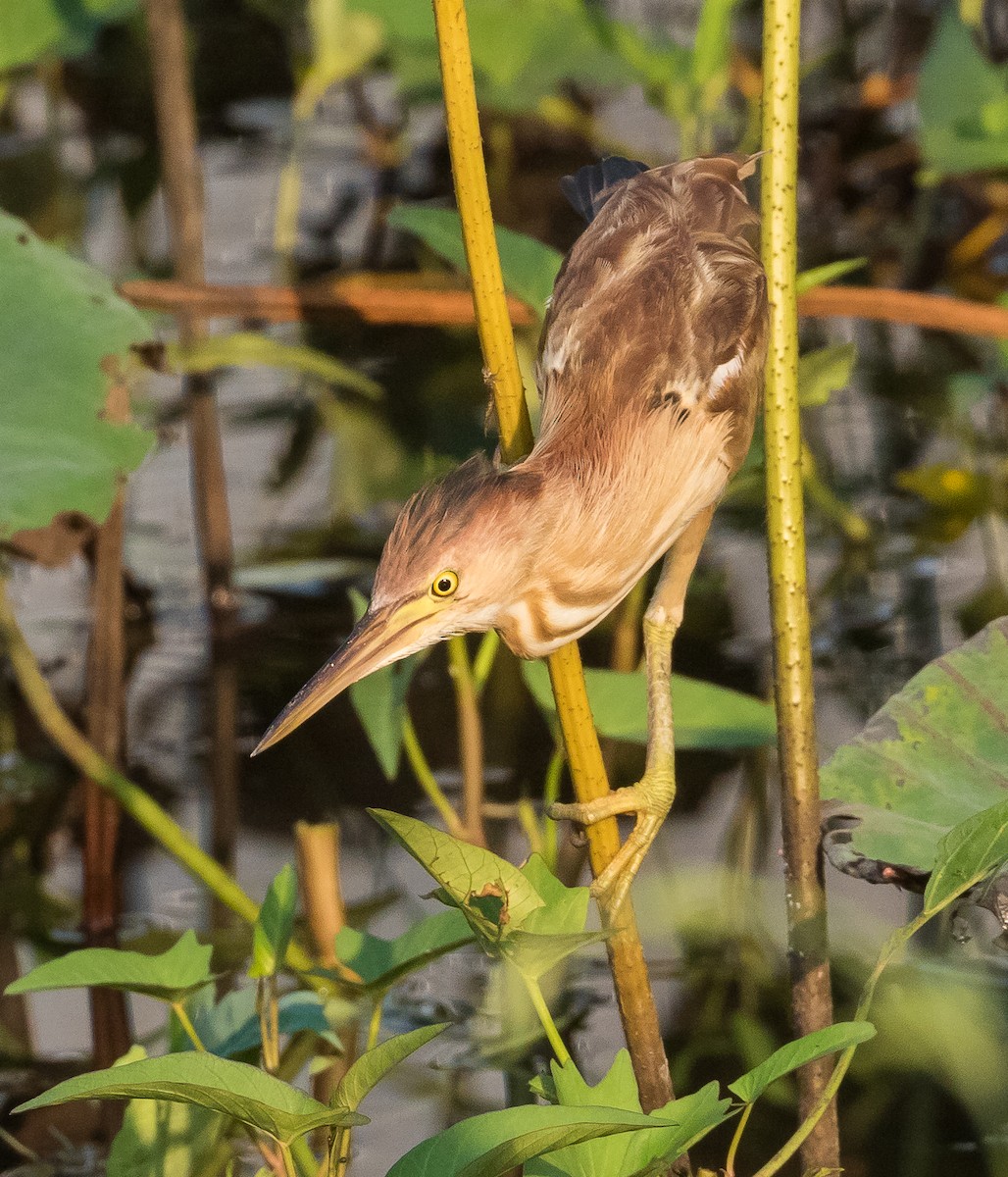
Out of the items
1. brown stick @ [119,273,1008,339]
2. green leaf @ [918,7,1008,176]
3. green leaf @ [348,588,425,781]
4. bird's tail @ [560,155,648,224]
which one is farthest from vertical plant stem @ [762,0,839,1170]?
green leaf @ [918,7,1008,176]

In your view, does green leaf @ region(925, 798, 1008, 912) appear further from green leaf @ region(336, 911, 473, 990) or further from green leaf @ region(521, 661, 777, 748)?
green leaf @ region(521, 661, 777, 748)

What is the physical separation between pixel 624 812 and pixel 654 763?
0.08m

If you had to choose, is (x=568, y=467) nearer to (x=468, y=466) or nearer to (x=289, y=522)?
(x=468, y=466)

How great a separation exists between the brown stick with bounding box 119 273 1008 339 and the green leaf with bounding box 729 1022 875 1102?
1.28 metres

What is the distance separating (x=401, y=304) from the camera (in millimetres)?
2064

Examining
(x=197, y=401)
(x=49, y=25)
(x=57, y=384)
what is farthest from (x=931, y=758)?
(x=49, y=25)

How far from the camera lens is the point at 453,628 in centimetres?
94

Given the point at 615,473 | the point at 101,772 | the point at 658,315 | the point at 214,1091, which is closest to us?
the point at 214,1091

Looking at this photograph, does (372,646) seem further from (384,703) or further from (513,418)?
(384,703)

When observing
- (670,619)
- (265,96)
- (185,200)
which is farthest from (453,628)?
(265,96)

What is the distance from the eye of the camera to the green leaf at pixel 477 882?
2.95 feet

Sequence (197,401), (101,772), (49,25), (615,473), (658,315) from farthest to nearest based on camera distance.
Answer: (49,25) → (197,401) → (101,772) → (658,315) → (615,473)

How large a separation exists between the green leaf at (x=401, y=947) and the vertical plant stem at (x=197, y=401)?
0.83m

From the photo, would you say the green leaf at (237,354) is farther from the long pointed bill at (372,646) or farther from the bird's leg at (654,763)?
the long pointed bill at (372,646)
